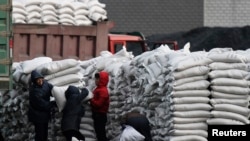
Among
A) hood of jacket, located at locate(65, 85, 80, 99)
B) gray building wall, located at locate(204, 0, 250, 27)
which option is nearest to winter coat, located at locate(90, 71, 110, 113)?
hood of jacket, located at locate(65, 85, 80, 99)

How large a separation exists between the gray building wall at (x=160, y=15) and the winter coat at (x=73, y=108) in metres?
19.7

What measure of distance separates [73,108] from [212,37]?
52.7 feet

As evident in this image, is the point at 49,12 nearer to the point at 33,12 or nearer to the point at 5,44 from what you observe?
the point at 33,12

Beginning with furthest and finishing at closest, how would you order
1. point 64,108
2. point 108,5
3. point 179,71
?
point 108,5 < point 64,108 < point 179,71

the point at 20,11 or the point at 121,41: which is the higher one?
the point at 20,11

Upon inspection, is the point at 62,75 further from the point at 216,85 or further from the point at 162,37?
the point at 162,37

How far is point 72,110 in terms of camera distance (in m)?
15.9

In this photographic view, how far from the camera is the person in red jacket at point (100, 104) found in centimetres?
1598

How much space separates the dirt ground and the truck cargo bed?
10274 mm

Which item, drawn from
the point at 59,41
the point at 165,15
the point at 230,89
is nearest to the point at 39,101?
the point at 230,89

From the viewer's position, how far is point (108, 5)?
116ft

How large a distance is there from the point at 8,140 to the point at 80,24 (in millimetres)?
3321

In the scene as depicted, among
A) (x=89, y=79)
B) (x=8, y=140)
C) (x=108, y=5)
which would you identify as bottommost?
(x=8, y=140)

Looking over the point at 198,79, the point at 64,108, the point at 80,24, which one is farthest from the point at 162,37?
the point at 198,79
